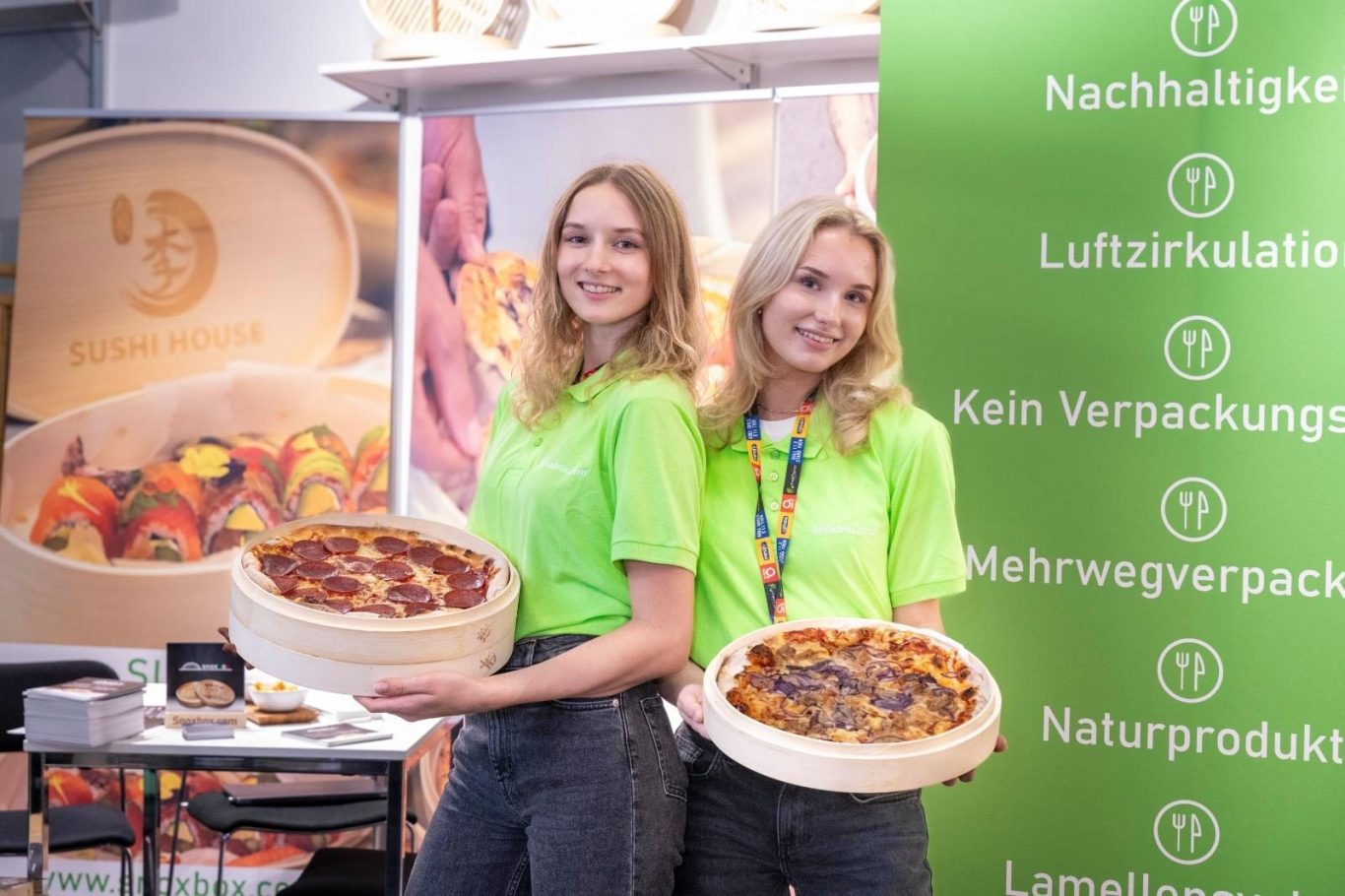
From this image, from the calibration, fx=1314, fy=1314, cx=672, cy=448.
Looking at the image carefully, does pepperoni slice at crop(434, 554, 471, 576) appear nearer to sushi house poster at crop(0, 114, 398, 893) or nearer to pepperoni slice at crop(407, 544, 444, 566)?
pepperoni slice at crop(407, 544, 444, 566)

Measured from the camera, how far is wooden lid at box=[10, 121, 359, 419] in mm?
4723

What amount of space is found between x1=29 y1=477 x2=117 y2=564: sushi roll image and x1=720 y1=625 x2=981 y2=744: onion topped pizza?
11.3ft

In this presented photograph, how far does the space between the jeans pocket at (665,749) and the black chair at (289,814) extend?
7.72 ft

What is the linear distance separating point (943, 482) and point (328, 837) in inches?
135

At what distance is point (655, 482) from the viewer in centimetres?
193

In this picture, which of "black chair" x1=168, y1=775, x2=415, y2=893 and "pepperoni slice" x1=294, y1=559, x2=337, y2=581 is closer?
"pepperoni slice" x1=294, y1=559, x2=337, y2=581

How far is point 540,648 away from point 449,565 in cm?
23

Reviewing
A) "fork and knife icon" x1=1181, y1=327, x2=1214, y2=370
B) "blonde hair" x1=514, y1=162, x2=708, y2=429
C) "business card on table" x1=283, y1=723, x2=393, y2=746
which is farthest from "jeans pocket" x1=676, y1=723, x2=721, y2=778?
"business card on table" x1=283, y1=723, x2=393, y2=746

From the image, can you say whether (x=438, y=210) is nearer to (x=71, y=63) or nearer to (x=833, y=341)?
(x=71, y=63)

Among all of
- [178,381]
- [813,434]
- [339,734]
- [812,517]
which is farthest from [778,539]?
[178,381]

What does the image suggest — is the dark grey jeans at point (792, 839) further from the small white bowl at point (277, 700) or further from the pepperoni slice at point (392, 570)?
the small white bowl at point (277, 700)

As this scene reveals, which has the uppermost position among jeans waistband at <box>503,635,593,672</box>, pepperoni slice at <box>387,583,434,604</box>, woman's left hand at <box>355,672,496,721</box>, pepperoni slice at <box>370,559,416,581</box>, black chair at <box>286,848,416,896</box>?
pepperoni slice at <box>370,559,416,581</box>

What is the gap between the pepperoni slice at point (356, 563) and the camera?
213 centimetres

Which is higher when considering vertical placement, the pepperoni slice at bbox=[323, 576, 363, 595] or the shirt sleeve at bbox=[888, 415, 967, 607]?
the shirt sleeve at bbox=[888, 415, 967, 607]
